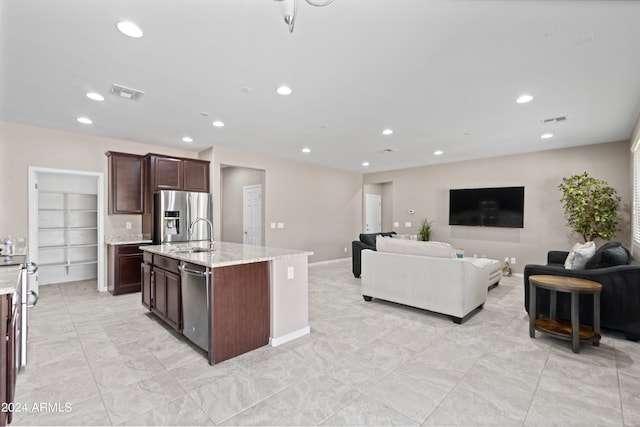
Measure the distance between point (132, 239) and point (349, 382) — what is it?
4691mm

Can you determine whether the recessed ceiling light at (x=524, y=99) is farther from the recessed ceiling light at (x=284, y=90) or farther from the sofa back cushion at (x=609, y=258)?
the recessed ceiling light at (x=284, y=90)

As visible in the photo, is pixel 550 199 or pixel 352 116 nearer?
pixel 352 116

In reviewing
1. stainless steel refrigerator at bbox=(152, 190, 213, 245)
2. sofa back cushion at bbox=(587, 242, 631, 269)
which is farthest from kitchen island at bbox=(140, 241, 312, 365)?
sofa back cushion at bbox=(587, 242, 631, 269)

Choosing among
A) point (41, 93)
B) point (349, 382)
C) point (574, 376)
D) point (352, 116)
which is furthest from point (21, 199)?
point (574, 376)

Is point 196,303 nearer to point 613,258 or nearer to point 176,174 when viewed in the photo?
point 176,174

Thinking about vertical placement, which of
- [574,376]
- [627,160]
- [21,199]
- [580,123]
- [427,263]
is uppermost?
[580,123]

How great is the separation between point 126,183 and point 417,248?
498 cm

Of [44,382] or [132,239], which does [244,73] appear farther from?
[132,239]

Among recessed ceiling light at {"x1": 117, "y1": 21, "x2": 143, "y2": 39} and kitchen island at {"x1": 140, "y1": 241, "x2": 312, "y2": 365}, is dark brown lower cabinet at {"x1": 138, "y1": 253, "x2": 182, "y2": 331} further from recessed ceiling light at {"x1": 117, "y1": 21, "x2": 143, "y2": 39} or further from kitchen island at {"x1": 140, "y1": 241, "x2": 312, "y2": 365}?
recessed ceiling light at {"x1": 117, "y1": 21, "x2": 143, "y2": 39}

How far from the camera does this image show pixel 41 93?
3229mm

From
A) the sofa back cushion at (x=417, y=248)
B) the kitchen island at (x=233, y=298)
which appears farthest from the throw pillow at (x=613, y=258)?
the kitchen island at (x=233, y=298)

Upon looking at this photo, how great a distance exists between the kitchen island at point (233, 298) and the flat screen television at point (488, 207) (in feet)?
17.1

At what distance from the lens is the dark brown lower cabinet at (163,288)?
3.03 m

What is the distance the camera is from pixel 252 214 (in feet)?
23.7
